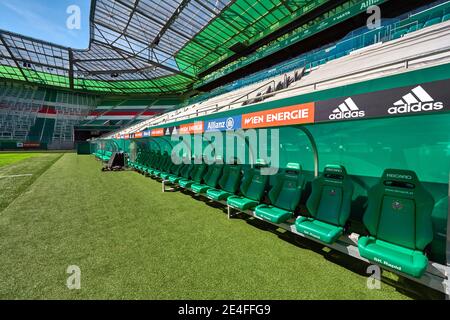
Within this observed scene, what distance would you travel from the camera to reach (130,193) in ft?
23.3

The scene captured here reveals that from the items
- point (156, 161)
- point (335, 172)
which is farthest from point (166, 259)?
point (156, 161)

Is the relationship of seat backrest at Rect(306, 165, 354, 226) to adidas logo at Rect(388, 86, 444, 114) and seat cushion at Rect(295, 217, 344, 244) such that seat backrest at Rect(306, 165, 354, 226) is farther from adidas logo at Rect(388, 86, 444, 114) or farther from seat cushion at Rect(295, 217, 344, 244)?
adidas logo at Rect(388, 86, 444, 114)

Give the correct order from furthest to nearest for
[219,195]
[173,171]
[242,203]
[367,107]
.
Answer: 1. [173,171]
2. [219,195]
3. [242,203]
4. [367,107]

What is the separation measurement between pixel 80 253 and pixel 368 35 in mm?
12185

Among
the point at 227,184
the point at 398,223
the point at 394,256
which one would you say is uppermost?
the point at 227,184

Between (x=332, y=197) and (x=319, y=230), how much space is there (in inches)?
26.7

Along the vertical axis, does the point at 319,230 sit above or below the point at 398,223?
below

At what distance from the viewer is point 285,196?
159 inches

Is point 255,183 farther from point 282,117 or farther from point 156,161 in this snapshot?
point 156,161

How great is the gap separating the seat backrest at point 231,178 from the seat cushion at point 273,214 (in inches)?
51.5

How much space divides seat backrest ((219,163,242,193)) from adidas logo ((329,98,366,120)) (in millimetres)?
2901

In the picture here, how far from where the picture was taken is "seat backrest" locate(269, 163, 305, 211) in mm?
3914

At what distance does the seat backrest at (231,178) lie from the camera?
5.17m

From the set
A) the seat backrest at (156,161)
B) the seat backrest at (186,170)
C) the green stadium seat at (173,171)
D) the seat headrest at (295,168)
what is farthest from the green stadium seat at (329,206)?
the seat backrest at (156,161)
